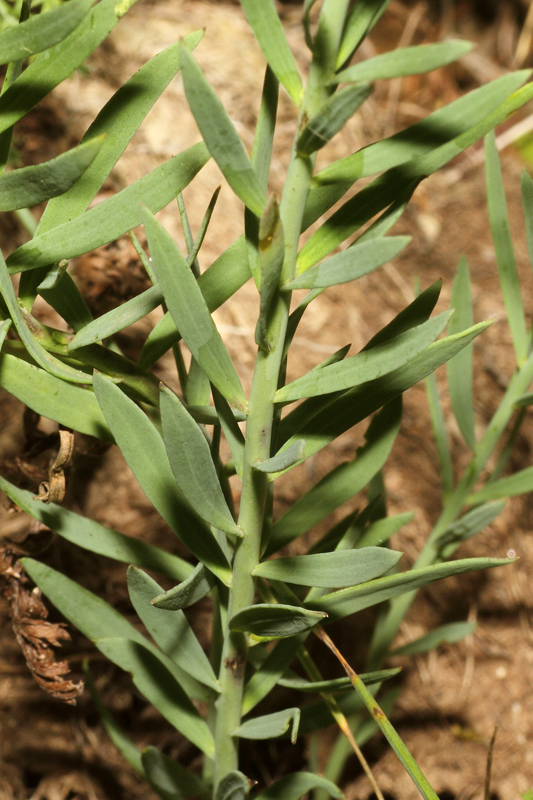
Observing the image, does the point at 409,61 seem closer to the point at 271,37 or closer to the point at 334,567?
the point at 271,37

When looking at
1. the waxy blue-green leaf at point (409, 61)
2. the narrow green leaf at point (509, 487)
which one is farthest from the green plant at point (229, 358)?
the narrow green leaf at point (509, 487)

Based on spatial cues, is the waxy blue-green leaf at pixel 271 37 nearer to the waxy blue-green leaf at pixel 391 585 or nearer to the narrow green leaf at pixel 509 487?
the waxy blue-green leaf at pixel 391 585

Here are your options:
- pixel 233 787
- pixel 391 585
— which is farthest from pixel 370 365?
pixel 233 787

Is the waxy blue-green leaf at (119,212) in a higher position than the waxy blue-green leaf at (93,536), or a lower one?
higher

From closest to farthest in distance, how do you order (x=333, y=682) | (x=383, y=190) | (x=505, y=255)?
(x=383, y=190)
(x=333, y=682)
(x=505, y=255)

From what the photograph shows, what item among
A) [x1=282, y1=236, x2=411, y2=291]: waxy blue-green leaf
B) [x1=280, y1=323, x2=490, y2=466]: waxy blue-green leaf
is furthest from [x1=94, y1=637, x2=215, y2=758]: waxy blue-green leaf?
[x1=282, y1=236, x2=411, y2=291]: waxy blue-green leaf

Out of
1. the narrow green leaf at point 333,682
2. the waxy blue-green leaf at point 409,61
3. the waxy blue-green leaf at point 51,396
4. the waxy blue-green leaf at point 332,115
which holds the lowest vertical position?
the narrow green leaf at point 333,682

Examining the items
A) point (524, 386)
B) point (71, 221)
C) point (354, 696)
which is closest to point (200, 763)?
point (354, 696)
